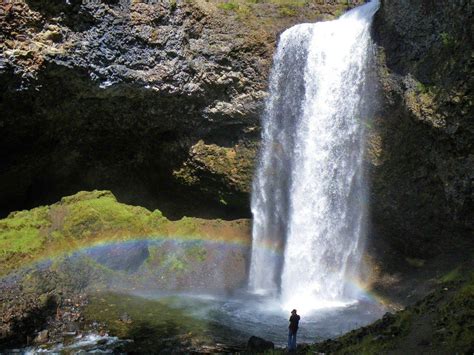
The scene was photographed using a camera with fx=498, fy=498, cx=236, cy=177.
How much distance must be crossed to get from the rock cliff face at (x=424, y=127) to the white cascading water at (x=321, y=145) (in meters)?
0.82

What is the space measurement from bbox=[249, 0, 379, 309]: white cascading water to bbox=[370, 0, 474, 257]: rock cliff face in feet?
2.69

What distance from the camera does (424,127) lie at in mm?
15531

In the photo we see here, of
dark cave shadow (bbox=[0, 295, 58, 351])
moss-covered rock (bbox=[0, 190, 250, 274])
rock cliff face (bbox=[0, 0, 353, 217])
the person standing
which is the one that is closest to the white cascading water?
rock cliff face (bbox=[0, 0, 353, 217])

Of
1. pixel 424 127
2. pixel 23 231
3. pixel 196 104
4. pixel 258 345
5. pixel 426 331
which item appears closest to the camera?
pixel 426 331

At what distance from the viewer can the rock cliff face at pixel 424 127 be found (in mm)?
14508

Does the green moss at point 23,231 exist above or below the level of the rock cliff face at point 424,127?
below

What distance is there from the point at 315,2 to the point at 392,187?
29.8 feet

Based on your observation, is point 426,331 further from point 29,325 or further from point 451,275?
point 29,325

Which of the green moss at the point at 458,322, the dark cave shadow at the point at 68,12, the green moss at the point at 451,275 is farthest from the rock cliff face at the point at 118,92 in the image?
the green moss at the point at 458,322

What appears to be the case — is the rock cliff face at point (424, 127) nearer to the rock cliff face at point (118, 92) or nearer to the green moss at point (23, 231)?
the rock cliff face at point (118, 92)

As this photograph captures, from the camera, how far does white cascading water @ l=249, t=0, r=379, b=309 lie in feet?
59.0

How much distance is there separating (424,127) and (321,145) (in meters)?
4.24

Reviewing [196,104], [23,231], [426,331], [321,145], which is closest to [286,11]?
[196,104]

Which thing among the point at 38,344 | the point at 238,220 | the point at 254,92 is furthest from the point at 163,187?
the point at 38,344
